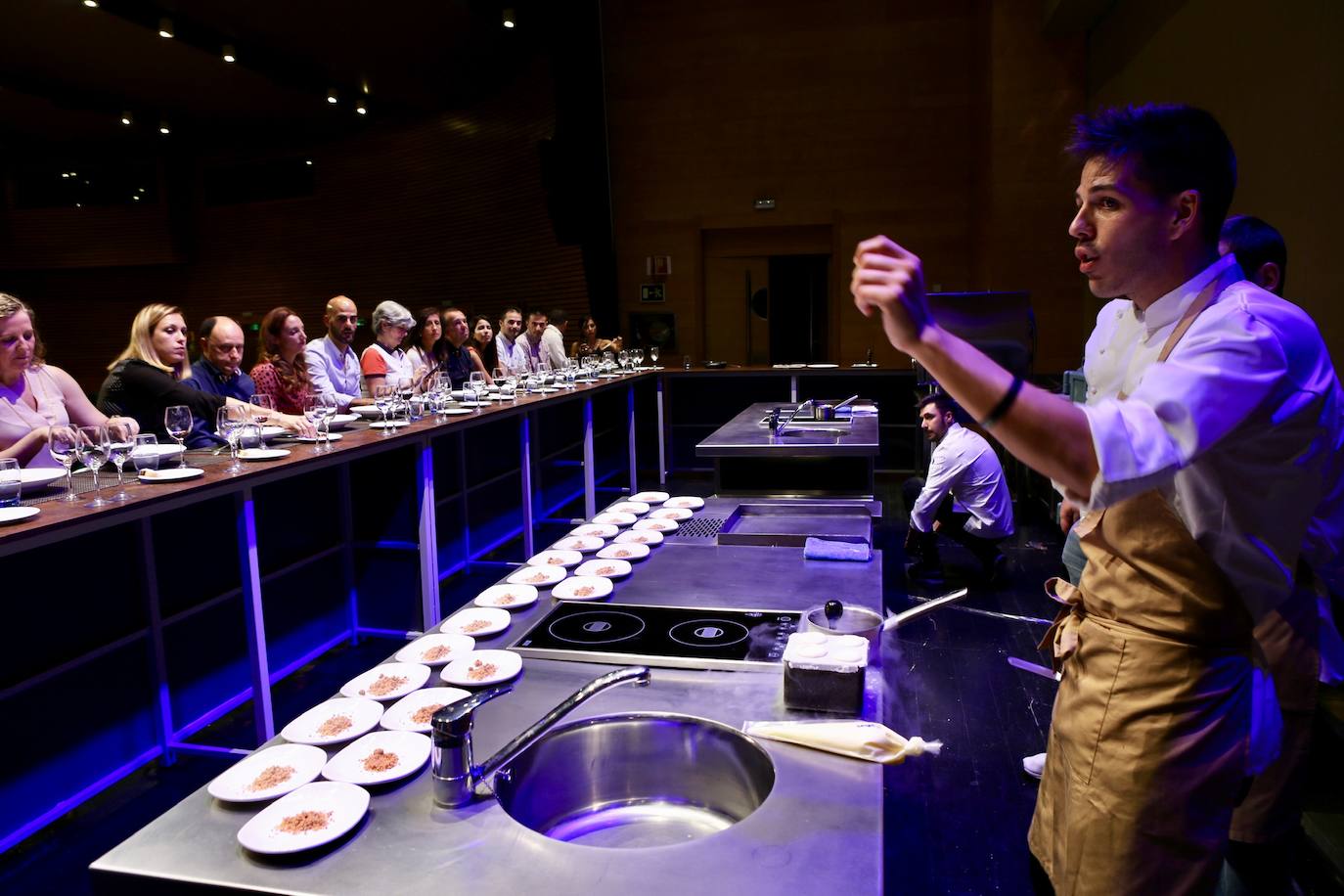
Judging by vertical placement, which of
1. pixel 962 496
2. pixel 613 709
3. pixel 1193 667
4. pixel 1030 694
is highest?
pixel 1193 667

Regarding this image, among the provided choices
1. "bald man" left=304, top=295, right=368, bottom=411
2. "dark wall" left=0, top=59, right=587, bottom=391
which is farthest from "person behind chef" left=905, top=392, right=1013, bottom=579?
"dark wall" left=0, top=59, right=587, bottom=391

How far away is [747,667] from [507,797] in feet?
1.55

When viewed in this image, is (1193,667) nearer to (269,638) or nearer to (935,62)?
(269,638)

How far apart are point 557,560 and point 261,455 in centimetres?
154

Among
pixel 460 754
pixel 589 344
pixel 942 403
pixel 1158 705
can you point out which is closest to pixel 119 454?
pixel 460 754

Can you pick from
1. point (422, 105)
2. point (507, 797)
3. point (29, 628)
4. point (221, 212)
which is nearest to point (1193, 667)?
point (507, 797)

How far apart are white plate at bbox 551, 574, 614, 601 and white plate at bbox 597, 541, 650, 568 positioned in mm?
207

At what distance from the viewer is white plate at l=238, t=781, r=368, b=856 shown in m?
1.00

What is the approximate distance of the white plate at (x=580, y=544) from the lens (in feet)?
7.55

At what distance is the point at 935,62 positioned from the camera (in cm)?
899

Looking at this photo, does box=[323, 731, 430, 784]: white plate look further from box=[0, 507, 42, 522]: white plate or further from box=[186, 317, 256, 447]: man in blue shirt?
box=[186, 317, 256, 447]: man in blue shirt

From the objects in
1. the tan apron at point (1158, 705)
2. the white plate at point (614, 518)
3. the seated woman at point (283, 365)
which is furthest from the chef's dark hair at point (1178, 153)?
the seated woman at point (283, 365)

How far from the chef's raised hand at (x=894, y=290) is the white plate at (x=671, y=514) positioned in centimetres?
182

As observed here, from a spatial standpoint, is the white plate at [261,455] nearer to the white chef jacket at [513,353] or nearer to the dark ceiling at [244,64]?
the white chef jacket at [513,353]
